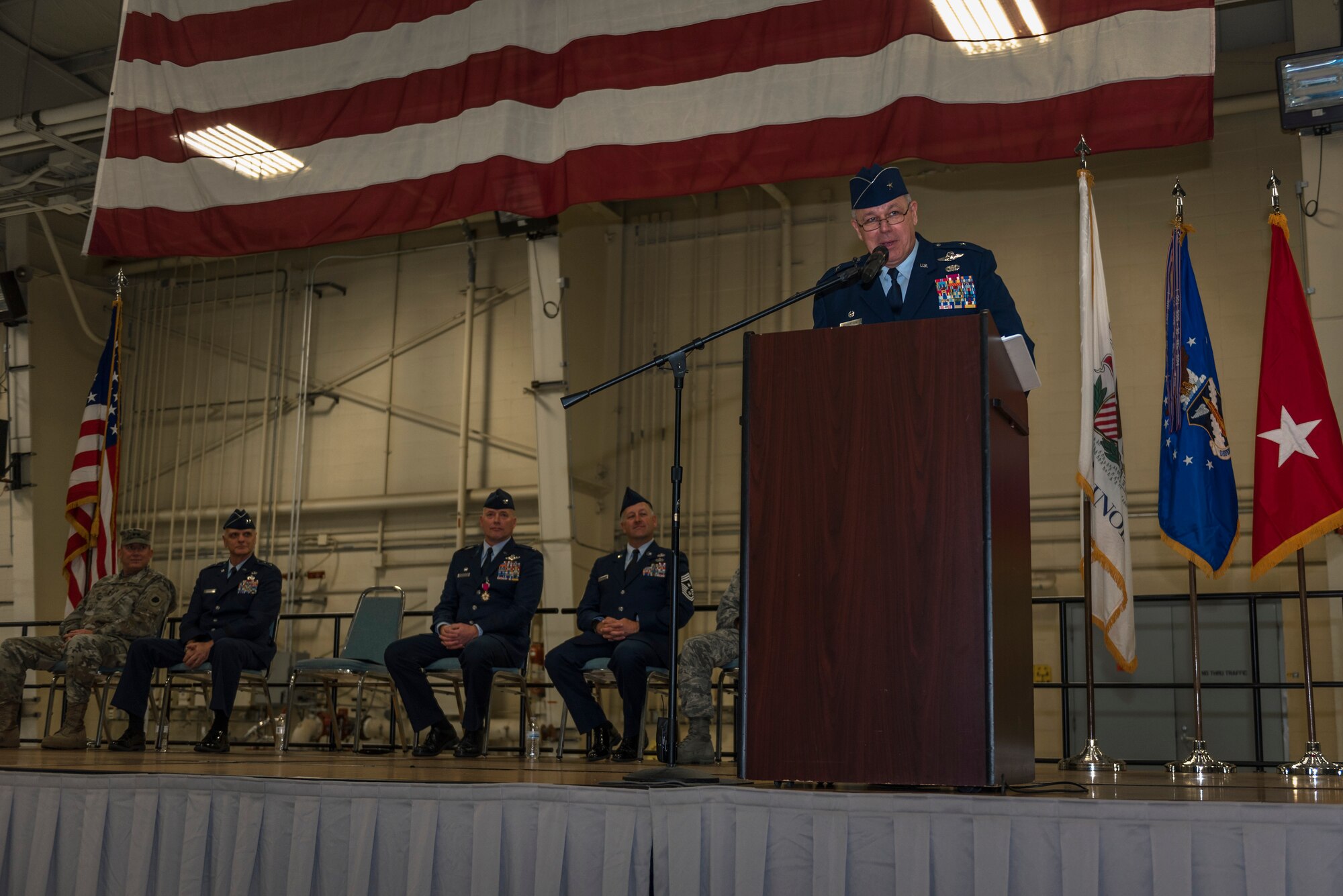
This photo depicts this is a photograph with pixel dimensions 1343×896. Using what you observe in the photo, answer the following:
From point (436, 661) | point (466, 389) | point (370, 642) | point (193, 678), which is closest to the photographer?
point (436, 661)

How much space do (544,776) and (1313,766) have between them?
2.73 m

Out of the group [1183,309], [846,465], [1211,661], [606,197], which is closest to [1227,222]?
[1211,661]

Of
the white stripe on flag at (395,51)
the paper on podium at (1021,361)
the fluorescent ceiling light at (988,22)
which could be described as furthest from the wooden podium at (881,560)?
the white stripe on flag at (395,51)

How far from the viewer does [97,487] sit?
7.05 metres

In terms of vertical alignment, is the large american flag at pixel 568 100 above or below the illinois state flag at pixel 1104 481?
above

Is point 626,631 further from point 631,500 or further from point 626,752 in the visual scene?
point 631,500

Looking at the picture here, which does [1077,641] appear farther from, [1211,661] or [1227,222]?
[1227,222]

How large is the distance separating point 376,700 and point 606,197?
499cm

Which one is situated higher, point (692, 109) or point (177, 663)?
point (692, 109)

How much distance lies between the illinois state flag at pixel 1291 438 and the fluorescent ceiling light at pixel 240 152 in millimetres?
4164

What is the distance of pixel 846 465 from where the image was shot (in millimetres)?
2111

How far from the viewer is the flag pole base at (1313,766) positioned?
4.02m

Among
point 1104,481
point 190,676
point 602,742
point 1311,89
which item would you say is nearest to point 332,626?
point 190,676

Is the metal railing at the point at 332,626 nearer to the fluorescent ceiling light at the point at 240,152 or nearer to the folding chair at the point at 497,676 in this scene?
the folding chair at the point at 497,676
